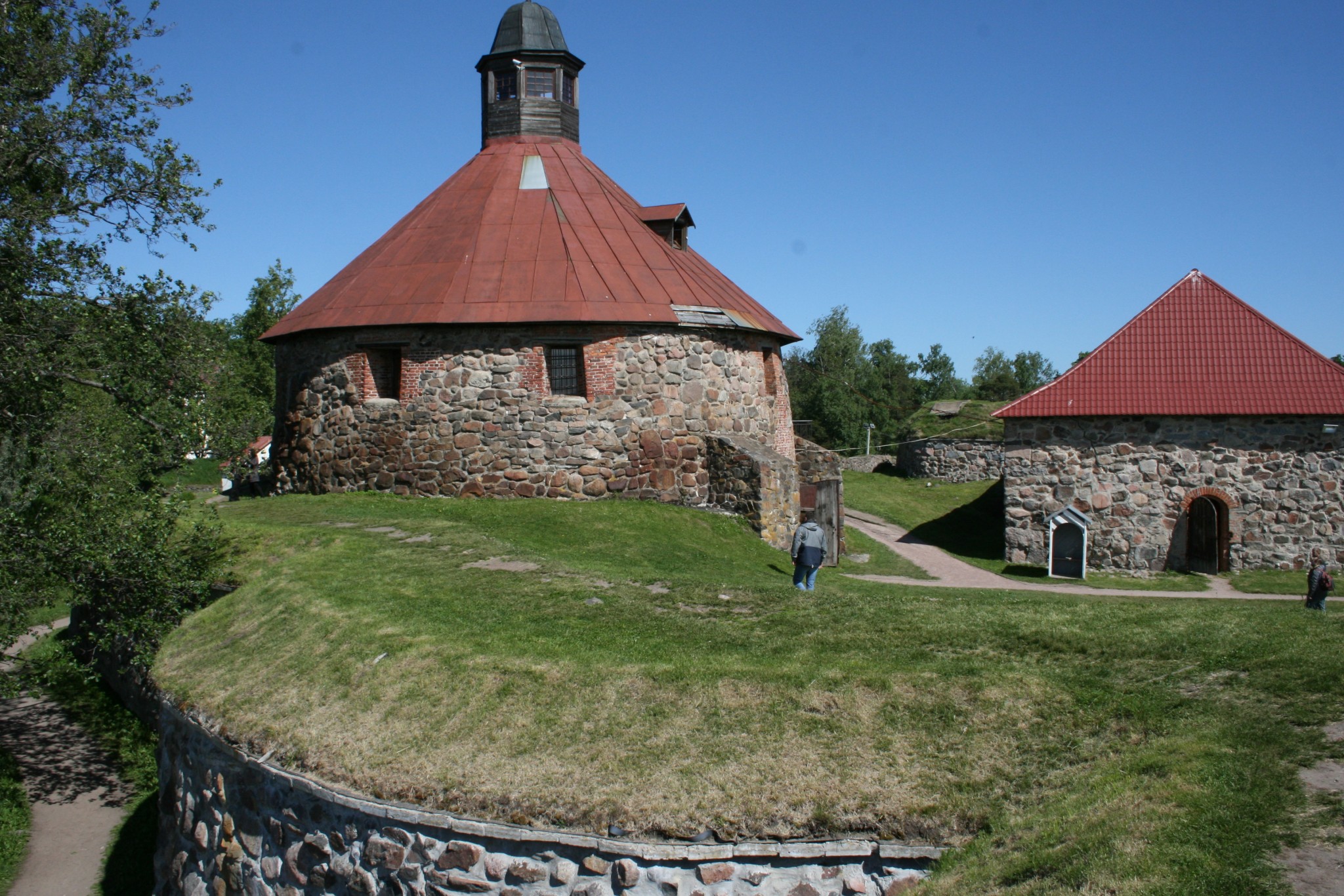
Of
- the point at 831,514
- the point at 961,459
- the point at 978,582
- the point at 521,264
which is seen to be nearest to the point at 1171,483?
the point at 978,582

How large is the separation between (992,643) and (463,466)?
34.0 ft

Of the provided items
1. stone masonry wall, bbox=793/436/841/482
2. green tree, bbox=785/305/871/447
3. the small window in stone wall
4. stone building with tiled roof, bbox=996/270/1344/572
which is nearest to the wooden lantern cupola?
the small window in stone wall

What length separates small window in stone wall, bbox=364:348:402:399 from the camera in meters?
17.1

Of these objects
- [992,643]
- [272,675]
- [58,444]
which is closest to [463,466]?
[58,444]

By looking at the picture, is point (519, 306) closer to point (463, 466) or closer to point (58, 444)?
point (463, 466)

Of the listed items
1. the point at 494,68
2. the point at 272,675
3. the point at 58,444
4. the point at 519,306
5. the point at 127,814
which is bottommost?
the point at 127,814

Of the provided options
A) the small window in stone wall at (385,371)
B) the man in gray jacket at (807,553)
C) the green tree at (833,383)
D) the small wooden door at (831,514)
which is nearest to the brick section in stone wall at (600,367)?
the small window in stone wall at (385,371)

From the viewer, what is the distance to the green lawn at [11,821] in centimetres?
1011

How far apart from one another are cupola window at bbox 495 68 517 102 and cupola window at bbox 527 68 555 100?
27 cm

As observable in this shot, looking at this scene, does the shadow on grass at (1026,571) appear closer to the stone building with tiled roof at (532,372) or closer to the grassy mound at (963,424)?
the stone building with tiled roof at (532,372)

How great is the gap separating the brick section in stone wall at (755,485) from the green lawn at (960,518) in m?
4.24

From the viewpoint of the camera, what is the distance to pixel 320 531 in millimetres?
13438

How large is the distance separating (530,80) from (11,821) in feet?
49.6

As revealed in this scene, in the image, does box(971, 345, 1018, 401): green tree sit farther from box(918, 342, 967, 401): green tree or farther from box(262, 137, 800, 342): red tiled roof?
box(262, 137, 800, 342): red tiled roof
